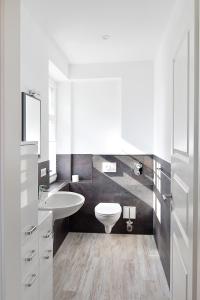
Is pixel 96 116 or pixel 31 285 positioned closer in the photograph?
pixel 31 285

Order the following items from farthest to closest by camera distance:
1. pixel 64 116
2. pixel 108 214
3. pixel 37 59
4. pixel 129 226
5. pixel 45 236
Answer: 1. pixel 64 116
2. pixel 129 226
3. pixel 108 214
4. pixel 37 59
5. pixel 45 236

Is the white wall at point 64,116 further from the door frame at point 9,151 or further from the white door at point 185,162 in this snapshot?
the door frame at point 9,151

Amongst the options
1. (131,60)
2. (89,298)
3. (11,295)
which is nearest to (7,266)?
(11,295)

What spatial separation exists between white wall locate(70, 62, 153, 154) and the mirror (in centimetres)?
153

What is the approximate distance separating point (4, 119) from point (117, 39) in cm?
239

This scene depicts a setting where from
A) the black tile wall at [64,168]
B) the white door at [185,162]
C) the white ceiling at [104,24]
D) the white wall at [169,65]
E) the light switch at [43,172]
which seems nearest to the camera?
the white door at [185,162]

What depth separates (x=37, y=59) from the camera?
8.08 ft

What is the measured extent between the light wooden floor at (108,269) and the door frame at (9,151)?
1.48 m

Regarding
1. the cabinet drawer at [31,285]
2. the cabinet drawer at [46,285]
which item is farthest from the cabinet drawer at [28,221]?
the cabinet drawer at [46,285]

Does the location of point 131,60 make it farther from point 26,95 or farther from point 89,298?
point 89,298

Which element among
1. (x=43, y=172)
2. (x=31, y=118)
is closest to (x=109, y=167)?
(x=43, y=172)

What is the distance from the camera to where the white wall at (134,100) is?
3.66m

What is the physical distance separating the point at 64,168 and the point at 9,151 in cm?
299

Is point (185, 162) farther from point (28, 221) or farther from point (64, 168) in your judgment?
point (64, 168)
